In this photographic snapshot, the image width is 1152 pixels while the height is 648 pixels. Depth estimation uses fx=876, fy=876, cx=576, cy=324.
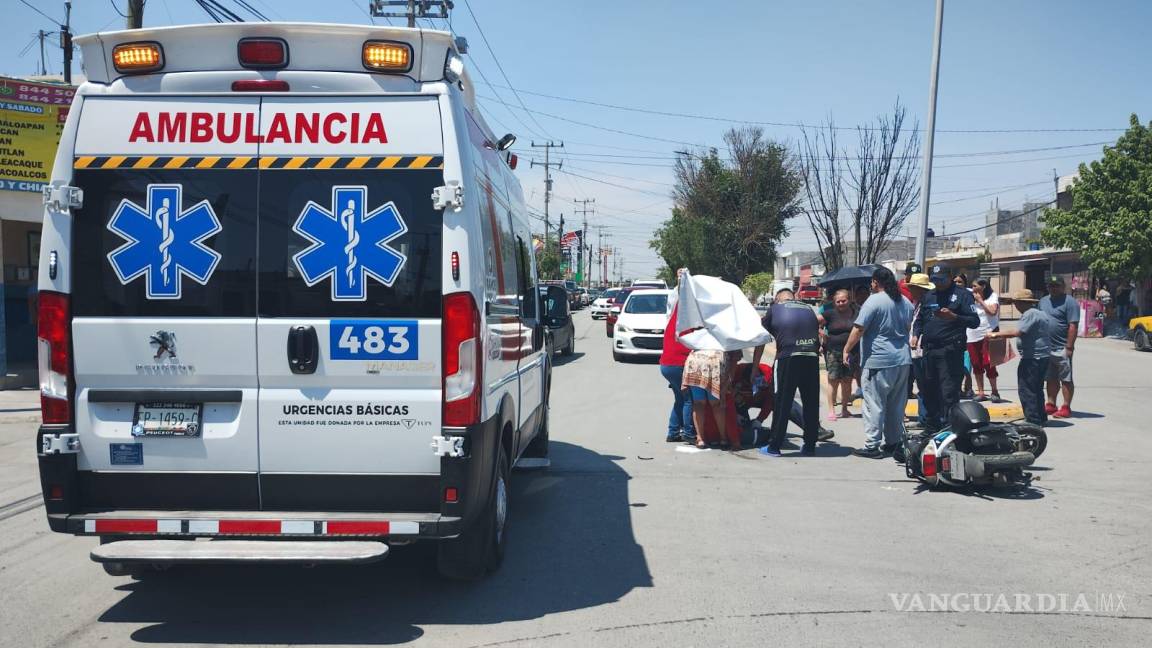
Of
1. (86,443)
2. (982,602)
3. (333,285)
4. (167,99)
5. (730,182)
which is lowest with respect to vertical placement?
(982,602)

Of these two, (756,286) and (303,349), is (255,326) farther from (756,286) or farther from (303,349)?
(756,286)

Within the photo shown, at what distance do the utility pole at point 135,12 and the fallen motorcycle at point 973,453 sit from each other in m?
11.4

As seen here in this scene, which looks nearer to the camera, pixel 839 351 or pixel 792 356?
pixel 792 356

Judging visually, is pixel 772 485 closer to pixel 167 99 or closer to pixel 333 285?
pixel 333 285

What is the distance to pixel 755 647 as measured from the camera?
14.1 feet

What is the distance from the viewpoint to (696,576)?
5.41m

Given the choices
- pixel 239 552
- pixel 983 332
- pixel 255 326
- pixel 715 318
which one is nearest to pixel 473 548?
pixel 239 552

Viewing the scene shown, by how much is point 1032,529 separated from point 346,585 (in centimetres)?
491

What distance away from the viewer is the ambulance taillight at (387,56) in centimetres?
452

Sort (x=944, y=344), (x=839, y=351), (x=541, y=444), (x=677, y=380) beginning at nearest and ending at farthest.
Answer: (x=541, y=444), (x=944, y=344), (x=677, y=380), (x=839, y=351)

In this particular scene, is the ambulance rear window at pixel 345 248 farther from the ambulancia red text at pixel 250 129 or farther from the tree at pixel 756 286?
the tree at pixel 756 286

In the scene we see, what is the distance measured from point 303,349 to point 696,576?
275 cm

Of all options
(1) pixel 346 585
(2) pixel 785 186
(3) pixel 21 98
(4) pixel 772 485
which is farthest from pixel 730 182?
(1) pixel 346 585

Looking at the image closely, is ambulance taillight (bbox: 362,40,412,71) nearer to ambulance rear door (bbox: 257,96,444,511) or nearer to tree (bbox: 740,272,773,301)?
ambulance rear door (bbox: 257,96,444,511)
